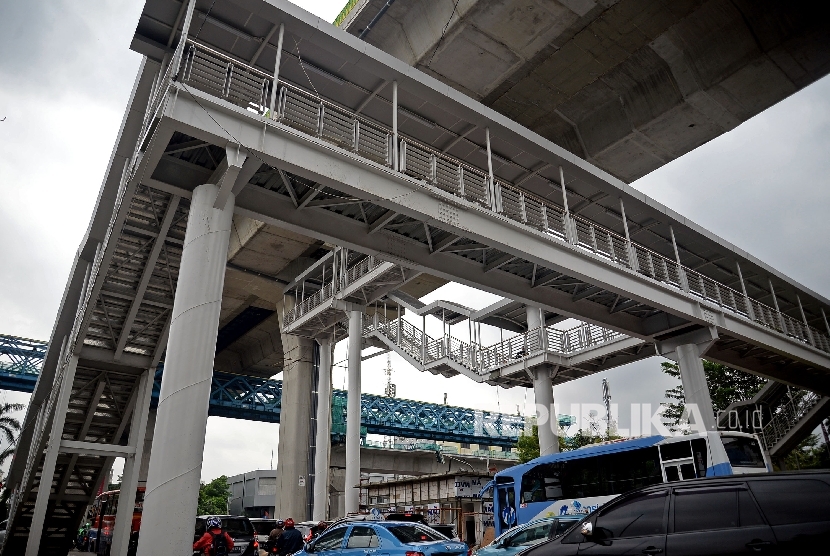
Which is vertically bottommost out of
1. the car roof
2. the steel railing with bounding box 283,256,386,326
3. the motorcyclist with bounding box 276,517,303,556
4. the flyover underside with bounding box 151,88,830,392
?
the motorcyclist with bounding box 276,517,303,556

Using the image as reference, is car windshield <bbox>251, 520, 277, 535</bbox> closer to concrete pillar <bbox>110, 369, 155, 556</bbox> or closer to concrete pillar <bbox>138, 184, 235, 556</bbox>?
concrete pillar <bbox>110, 369, 155, 556</bbox>

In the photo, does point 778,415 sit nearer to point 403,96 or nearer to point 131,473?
point 403,96

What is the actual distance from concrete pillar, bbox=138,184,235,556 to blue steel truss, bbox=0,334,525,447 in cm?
3425

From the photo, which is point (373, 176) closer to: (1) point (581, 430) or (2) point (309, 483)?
(2) point (309, 483)

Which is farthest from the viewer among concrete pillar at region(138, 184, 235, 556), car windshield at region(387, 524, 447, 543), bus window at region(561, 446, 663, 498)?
bus window at region(561, 446, 663, 498)

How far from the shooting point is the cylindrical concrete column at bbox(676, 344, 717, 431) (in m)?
21.2

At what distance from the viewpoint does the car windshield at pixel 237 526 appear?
17.8m

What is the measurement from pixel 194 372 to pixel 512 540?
737 centimetres

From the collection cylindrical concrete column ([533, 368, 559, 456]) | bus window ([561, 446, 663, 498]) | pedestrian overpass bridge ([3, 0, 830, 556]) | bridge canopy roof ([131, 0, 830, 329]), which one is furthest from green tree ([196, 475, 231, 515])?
bridge canopy roof ([131, 0, 830, 329])

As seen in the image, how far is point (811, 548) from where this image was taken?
17.0 feet

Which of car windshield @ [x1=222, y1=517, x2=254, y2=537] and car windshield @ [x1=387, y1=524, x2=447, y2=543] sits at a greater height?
car windshield @ [x1=222, y1=517, x2=254, y2=537]

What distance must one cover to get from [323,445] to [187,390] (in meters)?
21.5

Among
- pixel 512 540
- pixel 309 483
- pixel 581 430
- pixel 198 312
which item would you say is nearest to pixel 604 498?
pixel 512 540

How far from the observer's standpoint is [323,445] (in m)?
30.8
